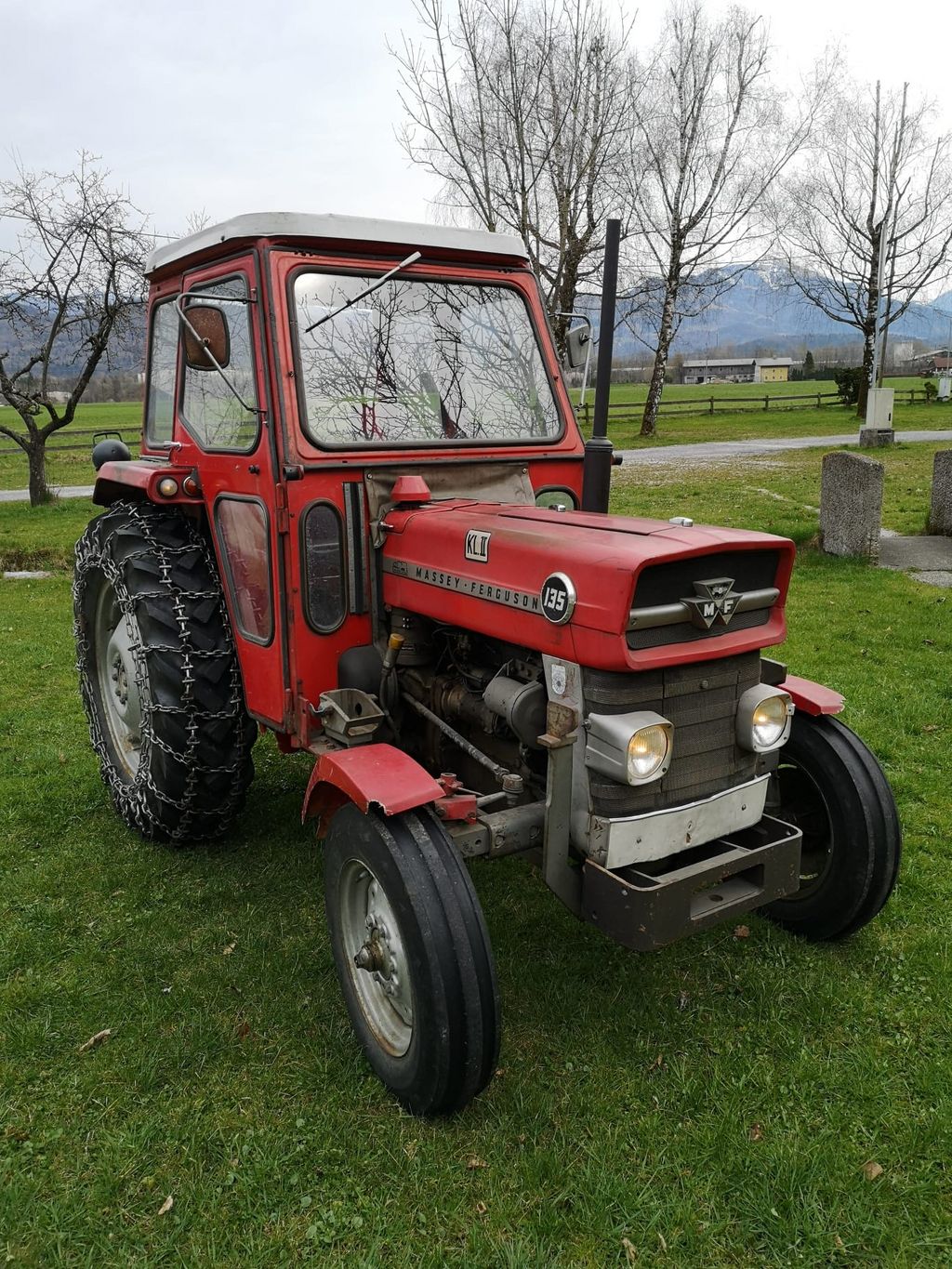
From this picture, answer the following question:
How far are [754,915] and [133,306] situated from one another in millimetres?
13711

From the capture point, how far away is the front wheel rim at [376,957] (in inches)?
107

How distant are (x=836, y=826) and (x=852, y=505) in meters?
6.65

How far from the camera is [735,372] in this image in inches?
3893

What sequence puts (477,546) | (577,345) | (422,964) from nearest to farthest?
1. (422,964)
2. (477,546)
3. (577,345)

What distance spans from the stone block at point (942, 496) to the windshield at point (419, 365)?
25.0 ft

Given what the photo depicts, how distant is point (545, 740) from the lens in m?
2.59

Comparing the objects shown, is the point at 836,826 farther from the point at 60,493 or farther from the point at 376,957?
the point at 60,493

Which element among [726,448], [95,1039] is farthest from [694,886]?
[726,448]

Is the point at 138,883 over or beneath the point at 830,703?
Answer: beneath

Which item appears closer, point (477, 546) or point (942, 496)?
point (477, 546)

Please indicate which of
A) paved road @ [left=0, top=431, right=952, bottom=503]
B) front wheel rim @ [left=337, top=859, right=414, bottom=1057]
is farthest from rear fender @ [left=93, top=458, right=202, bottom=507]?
paved road @ [left=0, top=431, right=952, bottom=503]

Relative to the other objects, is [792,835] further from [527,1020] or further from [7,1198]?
[7,1198]

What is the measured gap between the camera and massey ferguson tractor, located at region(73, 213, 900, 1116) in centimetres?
253

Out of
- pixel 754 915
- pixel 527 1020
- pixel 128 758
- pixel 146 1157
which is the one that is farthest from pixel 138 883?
pixel 754 915
